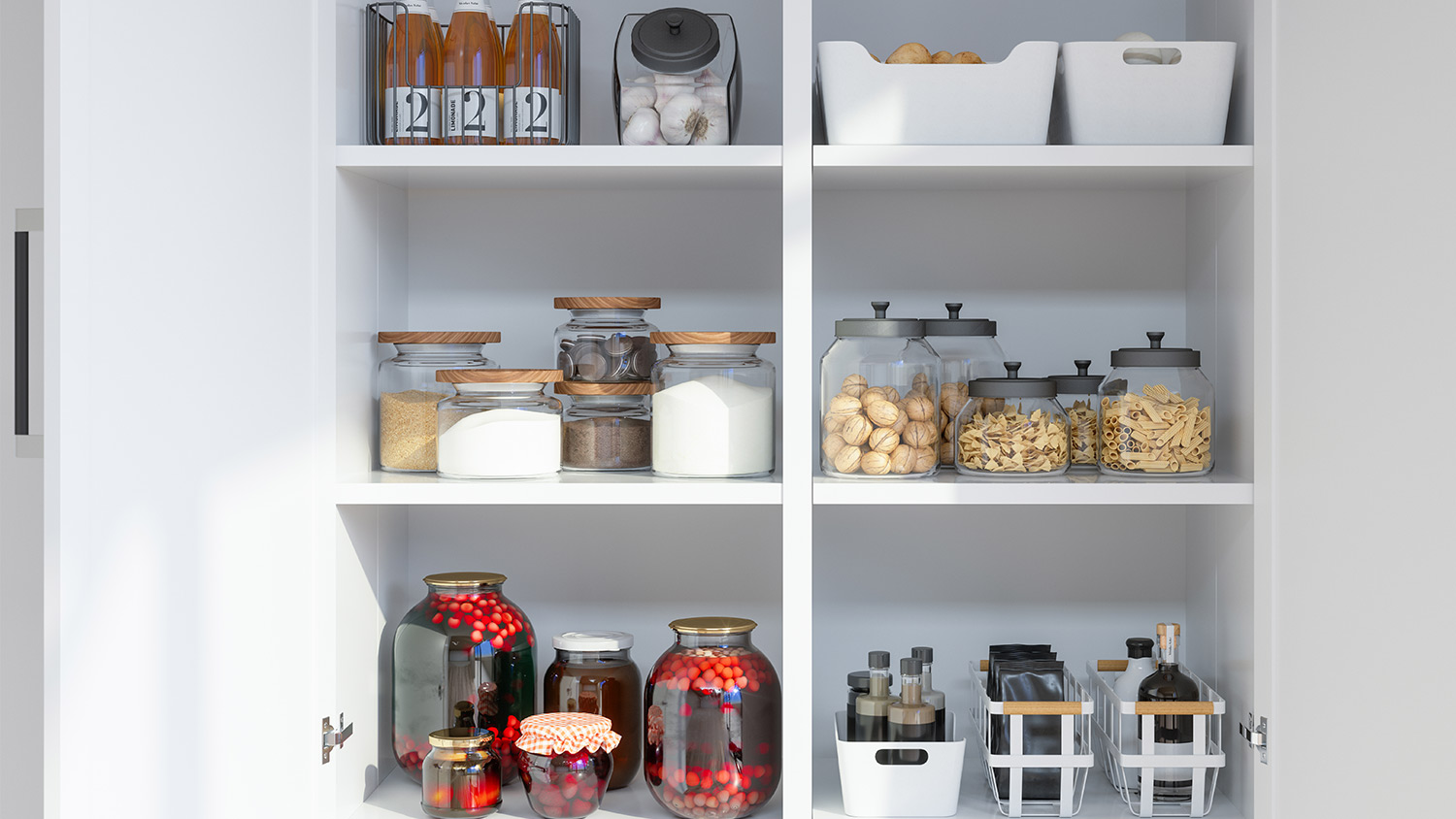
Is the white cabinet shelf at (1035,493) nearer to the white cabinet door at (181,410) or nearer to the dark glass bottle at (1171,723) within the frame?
the dark glass bottle at (1171,723)

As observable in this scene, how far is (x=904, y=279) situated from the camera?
5.21 ft

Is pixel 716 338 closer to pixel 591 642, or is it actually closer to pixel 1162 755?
pixel 591 642

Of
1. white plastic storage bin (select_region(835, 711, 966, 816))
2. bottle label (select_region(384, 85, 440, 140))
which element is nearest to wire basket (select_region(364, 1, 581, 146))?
bottle label (select_region(384, 85, 440, 140))

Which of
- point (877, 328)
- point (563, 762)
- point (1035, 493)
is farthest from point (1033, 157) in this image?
point (563, 762)

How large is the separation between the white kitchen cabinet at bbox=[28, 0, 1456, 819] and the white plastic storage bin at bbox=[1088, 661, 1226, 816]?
0.04 meters

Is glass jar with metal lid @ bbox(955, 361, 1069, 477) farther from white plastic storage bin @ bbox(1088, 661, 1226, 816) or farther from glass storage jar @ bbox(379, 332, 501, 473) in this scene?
glass storage jar @ bbox(379, 332, 501, 473)

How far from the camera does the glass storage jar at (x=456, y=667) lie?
1.39m

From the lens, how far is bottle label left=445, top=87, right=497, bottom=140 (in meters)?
1.34

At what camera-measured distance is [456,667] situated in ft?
4.55

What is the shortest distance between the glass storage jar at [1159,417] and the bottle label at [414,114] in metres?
0.86

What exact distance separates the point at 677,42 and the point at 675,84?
0.16ft
